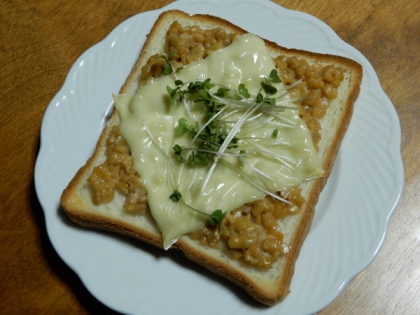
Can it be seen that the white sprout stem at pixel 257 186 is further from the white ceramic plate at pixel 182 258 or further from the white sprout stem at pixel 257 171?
the white ceramic plate at pixel 182 258

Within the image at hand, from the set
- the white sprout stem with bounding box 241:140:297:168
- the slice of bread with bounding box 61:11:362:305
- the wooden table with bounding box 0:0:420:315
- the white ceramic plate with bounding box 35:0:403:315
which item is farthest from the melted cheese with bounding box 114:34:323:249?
the wooden table with bounding box 0:0:420:315

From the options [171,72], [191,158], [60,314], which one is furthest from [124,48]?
[60,314]

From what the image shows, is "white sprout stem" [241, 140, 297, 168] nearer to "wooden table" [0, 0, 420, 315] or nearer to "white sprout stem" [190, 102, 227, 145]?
"white sprout stem" [190, 102, 227, 145]

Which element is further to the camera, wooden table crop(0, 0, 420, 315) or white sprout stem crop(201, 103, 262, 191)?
wooden table crop(0, 0, 420, 315)

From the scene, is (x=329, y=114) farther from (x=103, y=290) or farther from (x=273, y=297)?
(x=103, y=290)

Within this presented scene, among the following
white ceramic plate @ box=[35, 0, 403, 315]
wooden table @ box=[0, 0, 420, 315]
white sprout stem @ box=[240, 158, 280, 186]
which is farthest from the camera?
wooden table @ box=[0, 0, 420, 315]

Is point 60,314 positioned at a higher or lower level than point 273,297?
lower

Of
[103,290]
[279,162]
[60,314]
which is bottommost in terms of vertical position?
[60,314]

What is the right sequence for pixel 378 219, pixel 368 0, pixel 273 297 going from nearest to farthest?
pixel 273 297 < pixel 378 219 < pixel 368 0
